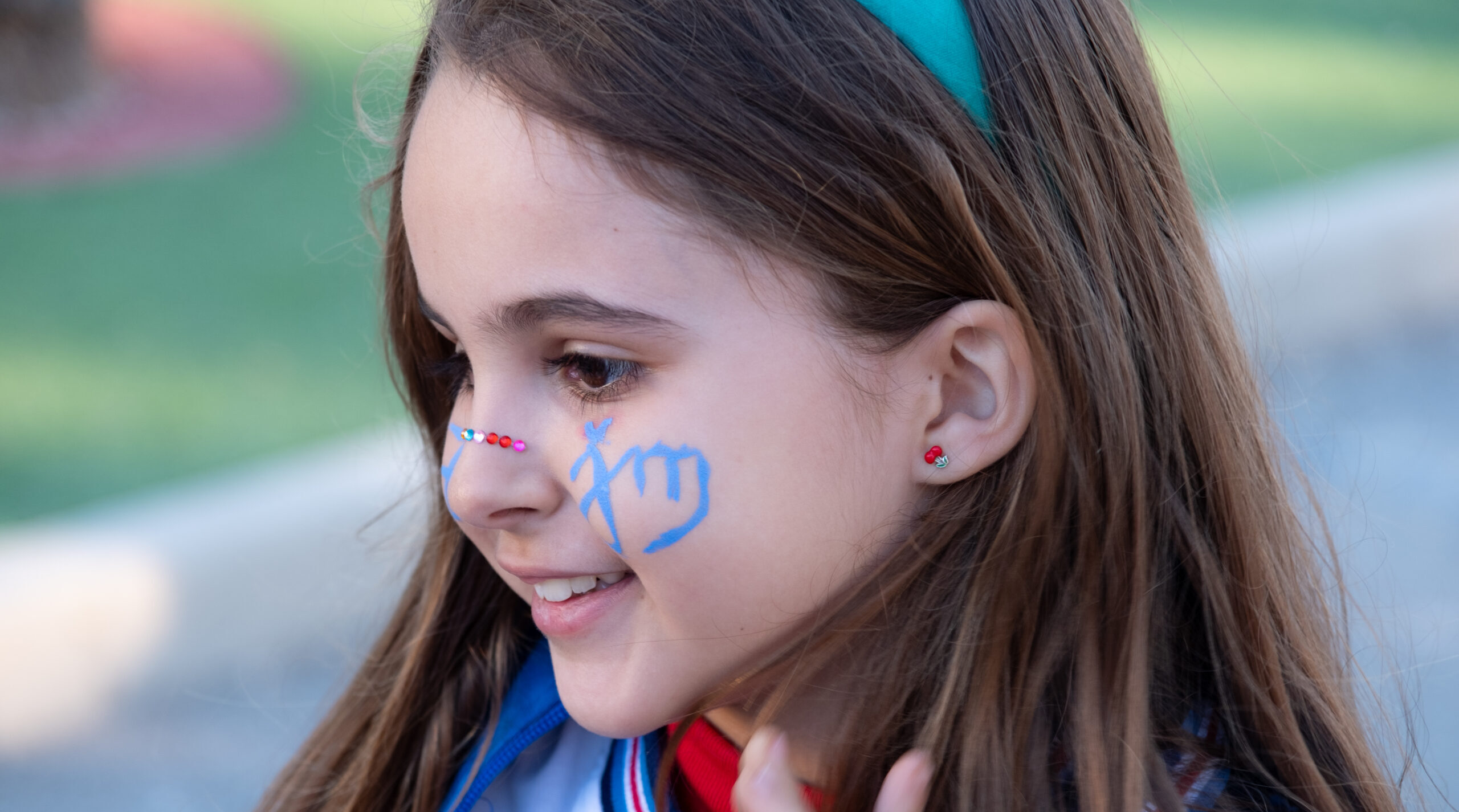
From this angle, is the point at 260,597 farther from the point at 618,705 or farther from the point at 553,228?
the point at 553,228

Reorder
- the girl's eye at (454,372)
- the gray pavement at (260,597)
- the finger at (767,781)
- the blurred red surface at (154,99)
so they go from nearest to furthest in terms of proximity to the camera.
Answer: the finger at (767,781), the girl's eye at (454,372), the gray pavement at (260,597), the blurred red surface at (154,99)

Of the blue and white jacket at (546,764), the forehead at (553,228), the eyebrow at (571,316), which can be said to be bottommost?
the blue and white jacket at (546,764)

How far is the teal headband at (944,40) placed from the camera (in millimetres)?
1286

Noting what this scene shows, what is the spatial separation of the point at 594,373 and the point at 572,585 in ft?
0.80

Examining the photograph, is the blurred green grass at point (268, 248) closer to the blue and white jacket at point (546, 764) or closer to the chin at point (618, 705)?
the blue and white jacket at point (546, 764)

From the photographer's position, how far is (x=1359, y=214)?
4285 mm

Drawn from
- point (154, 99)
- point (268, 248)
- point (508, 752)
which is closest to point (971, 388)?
point (508, 752)

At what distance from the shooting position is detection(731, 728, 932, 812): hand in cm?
116

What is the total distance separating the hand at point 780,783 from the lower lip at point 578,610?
0.26 m

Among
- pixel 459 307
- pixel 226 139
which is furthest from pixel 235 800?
pixel 226 139

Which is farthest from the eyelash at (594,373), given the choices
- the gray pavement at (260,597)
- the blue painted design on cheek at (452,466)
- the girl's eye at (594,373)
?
the gray pavement at (260,597)

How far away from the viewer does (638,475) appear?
127 cm

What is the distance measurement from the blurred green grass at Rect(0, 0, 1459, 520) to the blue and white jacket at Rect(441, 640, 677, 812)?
0.76 m

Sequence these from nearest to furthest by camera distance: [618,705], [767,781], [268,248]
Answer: [767,781], [618,705], [268,248]
